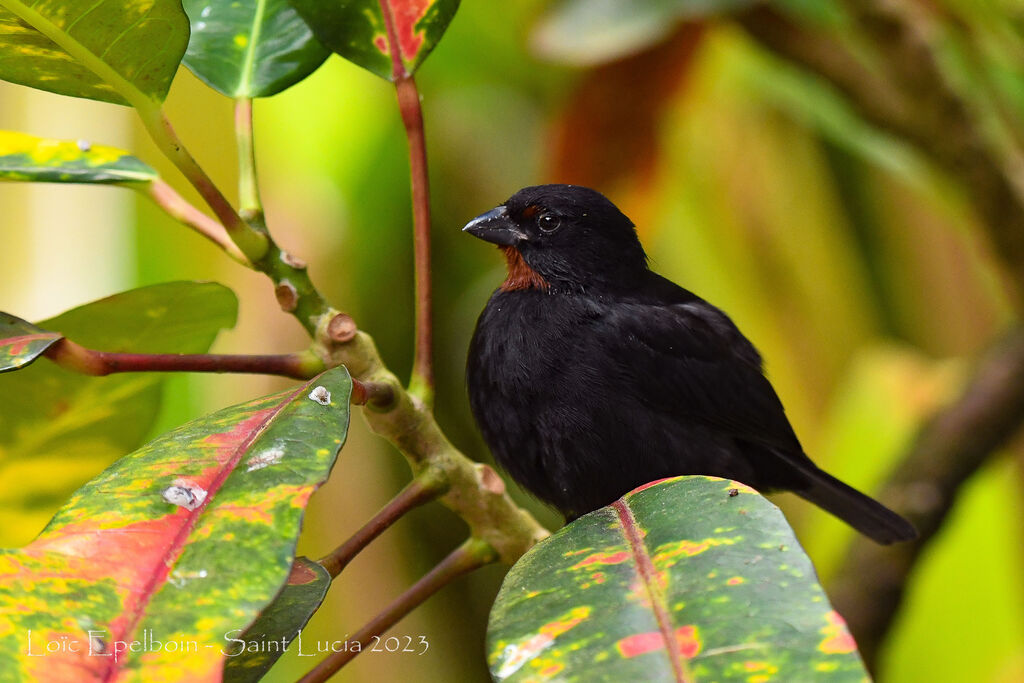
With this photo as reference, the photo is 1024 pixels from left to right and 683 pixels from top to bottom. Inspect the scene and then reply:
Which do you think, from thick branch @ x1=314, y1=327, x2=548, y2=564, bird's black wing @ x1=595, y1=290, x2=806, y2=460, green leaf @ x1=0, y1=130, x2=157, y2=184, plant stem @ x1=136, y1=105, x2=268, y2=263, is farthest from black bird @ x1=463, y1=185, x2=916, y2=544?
green leaf @ x1=0, y1=130, x2=157, y2=184

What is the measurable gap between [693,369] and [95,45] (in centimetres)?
115

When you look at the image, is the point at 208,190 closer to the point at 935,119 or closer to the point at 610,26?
the point at 610,26

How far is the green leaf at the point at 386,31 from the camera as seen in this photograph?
141 centimetres

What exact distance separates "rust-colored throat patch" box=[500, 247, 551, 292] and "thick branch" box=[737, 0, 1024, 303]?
3.02 ft

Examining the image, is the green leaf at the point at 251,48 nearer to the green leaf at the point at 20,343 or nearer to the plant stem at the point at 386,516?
the green leaf at the point at 20,343

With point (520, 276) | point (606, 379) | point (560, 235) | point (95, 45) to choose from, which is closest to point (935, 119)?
point (560, 235)

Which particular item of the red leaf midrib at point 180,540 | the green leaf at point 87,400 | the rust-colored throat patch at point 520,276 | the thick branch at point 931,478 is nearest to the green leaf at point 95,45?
the green leaf at point 87,400

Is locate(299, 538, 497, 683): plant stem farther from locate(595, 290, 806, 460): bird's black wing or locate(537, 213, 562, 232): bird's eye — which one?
locate(537, 213, 562, 232): bird's eye

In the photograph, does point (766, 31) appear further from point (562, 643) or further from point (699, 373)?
point (562, 643)

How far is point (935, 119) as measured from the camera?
2.42m

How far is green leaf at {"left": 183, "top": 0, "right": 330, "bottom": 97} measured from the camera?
1435mm

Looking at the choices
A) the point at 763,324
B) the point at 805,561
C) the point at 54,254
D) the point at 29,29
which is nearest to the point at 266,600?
the point at 805,561

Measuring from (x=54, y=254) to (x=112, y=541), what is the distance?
198 centimetres

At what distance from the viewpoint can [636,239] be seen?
7.36ft
